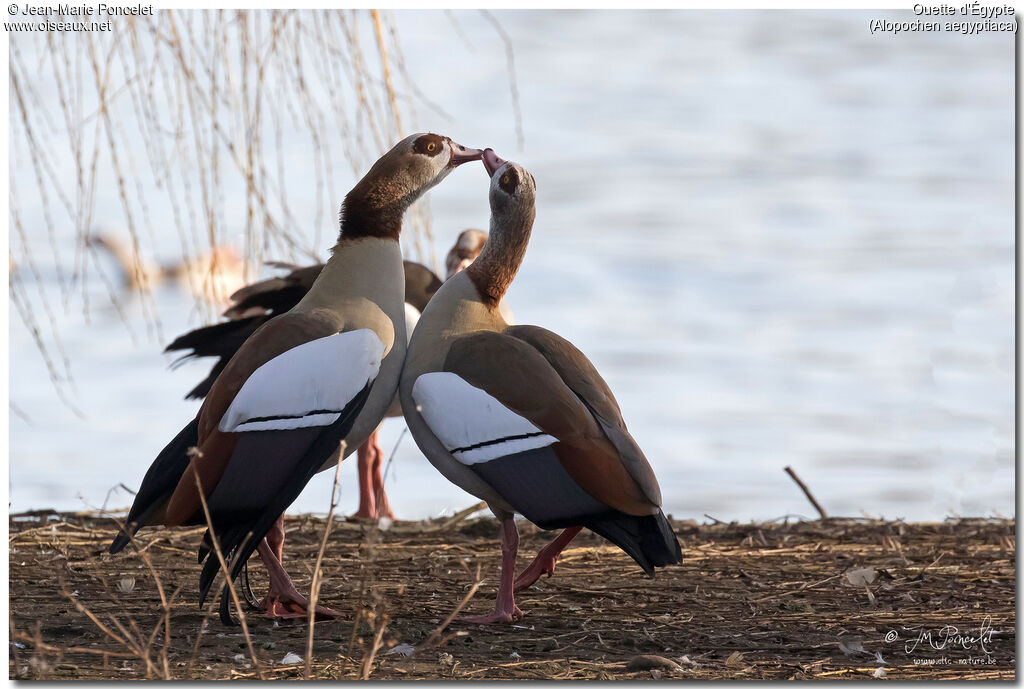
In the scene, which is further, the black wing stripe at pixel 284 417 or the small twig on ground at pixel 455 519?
the small twig on ground at pixel 455 519

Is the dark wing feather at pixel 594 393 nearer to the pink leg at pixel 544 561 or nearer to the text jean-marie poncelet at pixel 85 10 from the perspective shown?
the pink leg at pixel 544 561

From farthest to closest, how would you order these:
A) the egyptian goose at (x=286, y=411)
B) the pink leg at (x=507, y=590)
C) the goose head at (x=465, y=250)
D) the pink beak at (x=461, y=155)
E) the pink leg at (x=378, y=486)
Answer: the goose head at (x=465, y=250)
the pink leg at (x=378, y=486)
the pink beak at (x=461, y=155)
the pink leg at (x=507, y=590)
the egyptian goose at (x=286, y=411)

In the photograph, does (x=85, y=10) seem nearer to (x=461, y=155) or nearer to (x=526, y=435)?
(x=461, y=155)

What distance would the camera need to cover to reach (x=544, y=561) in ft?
13.8

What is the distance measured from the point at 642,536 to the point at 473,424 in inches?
23.7

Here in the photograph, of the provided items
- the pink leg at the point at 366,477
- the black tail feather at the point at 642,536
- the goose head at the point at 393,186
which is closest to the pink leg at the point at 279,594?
the black tail feather at the point at 642,536

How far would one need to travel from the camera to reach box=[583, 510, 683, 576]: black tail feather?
3666 mm

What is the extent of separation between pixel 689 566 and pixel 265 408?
1.84m

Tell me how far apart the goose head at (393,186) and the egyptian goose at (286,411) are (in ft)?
0.03

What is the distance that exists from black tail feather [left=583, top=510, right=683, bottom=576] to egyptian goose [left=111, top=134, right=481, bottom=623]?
2.72 ft

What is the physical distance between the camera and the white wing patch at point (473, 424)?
3.80 metres

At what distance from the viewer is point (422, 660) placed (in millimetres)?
3504

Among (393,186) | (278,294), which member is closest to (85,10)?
(393,186)

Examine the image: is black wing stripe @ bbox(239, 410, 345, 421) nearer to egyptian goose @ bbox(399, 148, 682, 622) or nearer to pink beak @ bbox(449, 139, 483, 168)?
egyptian goose @ bbox(399, 148, 682, 622)
